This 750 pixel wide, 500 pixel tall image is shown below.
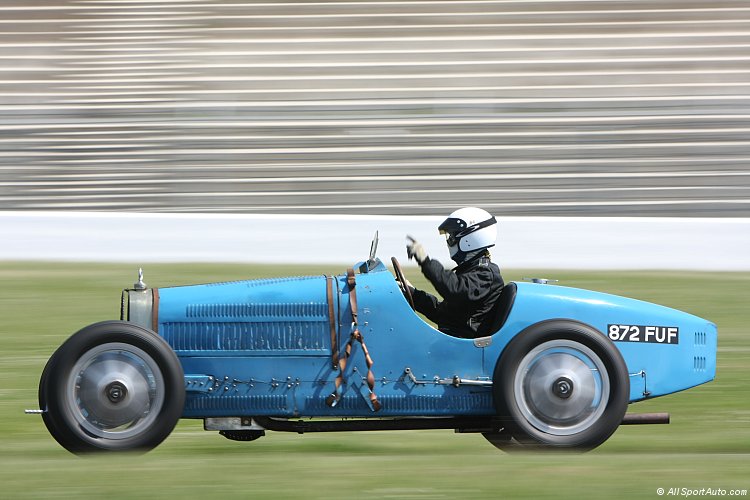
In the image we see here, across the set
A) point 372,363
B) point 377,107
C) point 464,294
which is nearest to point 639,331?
point 464,294

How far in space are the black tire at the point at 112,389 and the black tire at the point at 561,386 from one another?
154 centimetres

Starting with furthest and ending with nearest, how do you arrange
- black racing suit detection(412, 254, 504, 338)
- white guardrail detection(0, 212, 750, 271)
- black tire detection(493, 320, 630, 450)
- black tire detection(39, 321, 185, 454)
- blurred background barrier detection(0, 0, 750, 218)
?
blurred background barrier detection(0, 0, 750, 218) → white guardrail detection(0, 212, 750, 271) → black racing suit detection(412, 254, 504, 338) → black tire detection(493, 320, 630, 450) → black tire detection(39, 321, 185, 454)

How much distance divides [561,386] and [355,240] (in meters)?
7.40

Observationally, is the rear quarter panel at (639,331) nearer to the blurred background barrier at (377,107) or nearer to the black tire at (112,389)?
the black tire at (112,389)

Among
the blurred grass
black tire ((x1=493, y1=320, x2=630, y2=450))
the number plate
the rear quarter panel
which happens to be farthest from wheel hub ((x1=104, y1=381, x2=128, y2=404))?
the number plate

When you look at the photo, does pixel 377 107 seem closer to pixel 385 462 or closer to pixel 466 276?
pixel 466 276

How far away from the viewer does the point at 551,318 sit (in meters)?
5.62

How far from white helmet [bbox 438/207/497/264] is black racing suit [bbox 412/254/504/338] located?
62mm

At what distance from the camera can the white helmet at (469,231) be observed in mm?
5832

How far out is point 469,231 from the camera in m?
5.83

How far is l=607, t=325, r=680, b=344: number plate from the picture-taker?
571 centimetres

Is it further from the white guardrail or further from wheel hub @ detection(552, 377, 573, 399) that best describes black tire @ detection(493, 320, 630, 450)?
the white guardrail

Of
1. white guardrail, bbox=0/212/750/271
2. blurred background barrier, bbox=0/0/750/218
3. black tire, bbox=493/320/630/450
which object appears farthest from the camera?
blurred background barrier, bbox=0/0/750/218

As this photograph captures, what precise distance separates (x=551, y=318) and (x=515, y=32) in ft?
37.1
